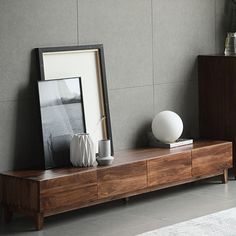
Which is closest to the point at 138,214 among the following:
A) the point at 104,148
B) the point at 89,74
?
the point at 104,148

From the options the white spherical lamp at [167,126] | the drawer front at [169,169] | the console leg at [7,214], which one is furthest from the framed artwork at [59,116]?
the white spherical lamp at [167,126]

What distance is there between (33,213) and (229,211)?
1.41 m

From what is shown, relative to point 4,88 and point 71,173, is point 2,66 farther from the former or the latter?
point 71,173

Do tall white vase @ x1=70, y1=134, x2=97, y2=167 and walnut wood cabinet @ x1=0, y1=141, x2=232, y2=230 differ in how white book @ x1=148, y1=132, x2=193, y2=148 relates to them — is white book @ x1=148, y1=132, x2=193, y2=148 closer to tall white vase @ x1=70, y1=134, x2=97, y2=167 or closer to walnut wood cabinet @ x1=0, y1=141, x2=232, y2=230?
walnut wood cabinet @ x1=0, y1=141, x2=232, y2=230

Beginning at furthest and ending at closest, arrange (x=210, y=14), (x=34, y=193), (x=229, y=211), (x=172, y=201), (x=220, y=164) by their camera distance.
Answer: (x=210, y=14) < (x=220, y=164) < (x=172, y=201) < (x=229, y=211) < (x=34, y=193)

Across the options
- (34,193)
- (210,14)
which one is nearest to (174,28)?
(210,14)

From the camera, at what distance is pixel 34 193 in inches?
187

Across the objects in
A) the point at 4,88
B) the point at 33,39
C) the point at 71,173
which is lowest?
the point at 71,173

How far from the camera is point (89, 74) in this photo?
5.54m

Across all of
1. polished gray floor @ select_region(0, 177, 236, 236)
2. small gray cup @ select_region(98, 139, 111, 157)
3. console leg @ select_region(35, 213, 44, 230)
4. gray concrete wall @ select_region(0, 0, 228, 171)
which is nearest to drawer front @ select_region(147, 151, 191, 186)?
polished gray floor @ select_region(0, 177, 236, 236)

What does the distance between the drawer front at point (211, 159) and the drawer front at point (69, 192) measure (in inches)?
43.9

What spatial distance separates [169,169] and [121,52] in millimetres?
1041

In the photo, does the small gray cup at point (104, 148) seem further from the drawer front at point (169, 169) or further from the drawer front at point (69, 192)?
the drawer front at point (169, 169)

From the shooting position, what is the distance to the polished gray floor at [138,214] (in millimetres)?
4773
